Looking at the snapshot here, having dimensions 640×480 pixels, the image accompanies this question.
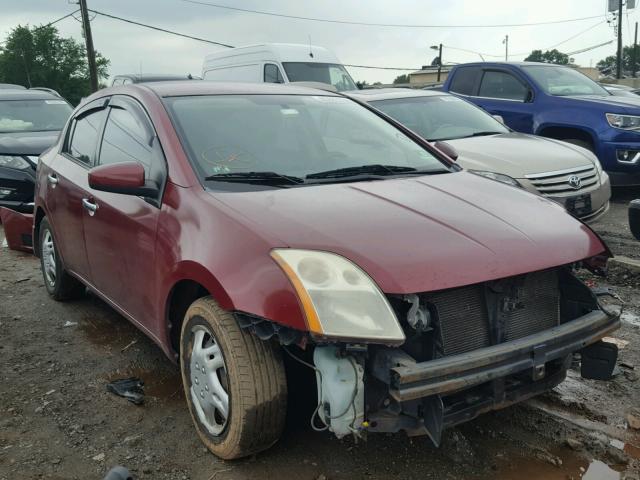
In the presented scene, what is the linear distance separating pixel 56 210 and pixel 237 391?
8.71 feet

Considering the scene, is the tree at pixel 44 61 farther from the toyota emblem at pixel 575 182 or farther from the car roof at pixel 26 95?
the toyota emblem at pixel 575 182

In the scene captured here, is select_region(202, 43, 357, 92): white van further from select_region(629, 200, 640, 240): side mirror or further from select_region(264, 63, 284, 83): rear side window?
select_region(629, 200, 640, 240): side mirror

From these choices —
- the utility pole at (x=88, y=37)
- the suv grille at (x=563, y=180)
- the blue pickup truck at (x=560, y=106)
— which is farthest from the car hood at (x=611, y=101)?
the utility pole at (x=88, y=37)

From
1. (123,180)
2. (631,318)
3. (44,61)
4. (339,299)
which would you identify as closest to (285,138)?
(123,180)

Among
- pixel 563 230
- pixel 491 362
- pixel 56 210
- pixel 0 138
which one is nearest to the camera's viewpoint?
pixel 491 362

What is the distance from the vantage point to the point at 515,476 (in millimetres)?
2680

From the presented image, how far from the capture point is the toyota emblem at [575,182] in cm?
613

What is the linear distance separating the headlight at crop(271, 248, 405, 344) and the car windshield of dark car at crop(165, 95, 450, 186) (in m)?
0.91

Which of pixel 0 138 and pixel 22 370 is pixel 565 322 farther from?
pixel 0 138

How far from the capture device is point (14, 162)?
7.73m

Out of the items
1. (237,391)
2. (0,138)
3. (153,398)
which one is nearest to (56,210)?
(153,398)

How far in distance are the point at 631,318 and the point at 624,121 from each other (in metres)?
4.62

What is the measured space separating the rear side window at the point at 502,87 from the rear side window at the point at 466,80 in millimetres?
135

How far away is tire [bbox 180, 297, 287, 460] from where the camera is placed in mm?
2533
